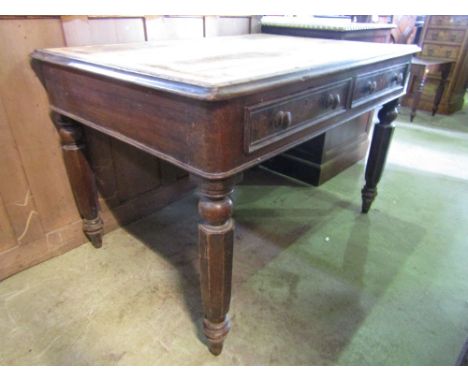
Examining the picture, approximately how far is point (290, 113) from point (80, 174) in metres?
0.78

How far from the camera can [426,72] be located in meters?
2.85

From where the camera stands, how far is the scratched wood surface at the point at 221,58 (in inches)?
27.4

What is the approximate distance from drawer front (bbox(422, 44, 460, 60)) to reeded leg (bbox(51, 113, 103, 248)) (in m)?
3.33

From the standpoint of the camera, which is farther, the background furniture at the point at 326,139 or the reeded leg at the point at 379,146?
the background furniture at the point at 326,139

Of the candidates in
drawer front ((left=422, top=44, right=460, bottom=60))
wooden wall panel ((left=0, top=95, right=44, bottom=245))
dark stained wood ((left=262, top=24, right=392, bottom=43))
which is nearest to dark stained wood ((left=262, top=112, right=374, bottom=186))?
dark stained wood ((left=262, top=24, right=392, bottom=43))

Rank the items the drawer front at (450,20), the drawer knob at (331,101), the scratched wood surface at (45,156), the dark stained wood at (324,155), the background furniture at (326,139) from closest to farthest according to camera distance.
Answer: the drawer knob at (331,101)
the scratched wood surface at (45,156)
the background furniture at (326,139)
the dark stained wood at (324,155)
the drawer front at (450,20)

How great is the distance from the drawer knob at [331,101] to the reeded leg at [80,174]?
788mm

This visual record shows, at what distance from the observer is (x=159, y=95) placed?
2.34 ft

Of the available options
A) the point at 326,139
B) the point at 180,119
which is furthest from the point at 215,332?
the point at 326,139

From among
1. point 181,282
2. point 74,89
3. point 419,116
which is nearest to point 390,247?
point 181,282

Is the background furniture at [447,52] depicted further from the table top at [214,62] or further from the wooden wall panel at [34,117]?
the wooden wall panel at [34,117]

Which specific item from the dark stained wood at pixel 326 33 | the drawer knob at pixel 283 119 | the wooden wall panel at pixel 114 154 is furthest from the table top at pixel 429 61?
the drawer knob at pixel 283 119
